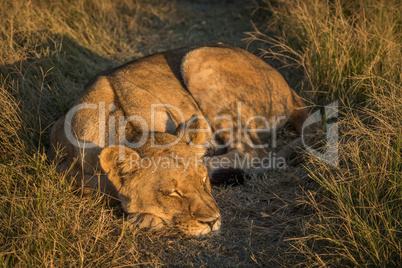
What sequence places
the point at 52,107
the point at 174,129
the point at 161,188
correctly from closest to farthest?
1. the point at 161,188
2. the point at 174,129
3. the point at 52,107

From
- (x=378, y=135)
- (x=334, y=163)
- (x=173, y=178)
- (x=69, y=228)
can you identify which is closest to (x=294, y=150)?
(x=334, y=163)

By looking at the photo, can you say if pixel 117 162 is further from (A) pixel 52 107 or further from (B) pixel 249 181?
(A) pixel 52 107

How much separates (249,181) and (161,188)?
120 cm

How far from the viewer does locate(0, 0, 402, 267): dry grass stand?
289 centimetres

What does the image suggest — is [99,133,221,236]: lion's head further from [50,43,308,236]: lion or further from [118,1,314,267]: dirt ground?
[118,1,314,267]: dirt ground

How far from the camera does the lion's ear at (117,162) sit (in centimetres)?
315

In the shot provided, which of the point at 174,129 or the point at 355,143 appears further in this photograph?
the point at 174,129

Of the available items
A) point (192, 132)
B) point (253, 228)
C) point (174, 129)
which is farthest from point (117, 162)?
point (253, 228)

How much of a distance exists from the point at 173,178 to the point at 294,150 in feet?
5.68

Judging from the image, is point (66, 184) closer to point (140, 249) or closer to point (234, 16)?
point (140, 249)

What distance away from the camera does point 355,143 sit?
3357 millimetres

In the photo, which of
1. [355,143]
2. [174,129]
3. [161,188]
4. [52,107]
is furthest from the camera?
[52,107]

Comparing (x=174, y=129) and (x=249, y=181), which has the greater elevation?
(x=174, y=129)

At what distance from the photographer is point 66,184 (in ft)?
11.3
